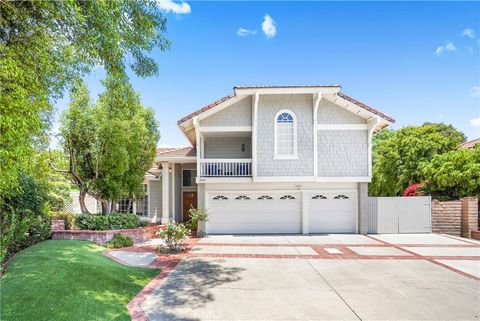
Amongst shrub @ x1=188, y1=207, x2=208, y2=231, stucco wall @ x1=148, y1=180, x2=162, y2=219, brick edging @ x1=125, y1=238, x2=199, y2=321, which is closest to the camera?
brick edging @ x1=125, y1=238, x2=199, y2=321

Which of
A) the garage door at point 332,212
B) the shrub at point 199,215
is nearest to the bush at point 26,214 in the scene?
the shrub at point 199,215

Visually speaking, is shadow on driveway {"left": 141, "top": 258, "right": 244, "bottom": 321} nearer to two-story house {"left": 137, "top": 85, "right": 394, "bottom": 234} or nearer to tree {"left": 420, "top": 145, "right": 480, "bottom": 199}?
two-story house {"left": 137, "top": 85, "right": 394, "bottom": 234}

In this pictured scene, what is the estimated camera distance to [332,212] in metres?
15.6

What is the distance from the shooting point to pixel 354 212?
15578mm

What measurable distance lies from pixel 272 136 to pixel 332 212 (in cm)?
554

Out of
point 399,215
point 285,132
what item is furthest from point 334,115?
point 399,215

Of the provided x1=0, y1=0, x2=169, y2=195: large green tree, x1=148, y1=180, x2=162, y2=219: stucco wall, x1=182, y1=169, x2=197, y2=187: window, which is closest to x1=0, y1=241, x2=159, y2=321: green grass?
x1=0, y1=0, x2=169, y2=195: large green tree

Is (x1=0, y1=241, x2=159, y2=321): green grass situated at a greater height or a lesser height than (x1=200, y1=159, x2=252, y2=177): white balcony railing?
lesser

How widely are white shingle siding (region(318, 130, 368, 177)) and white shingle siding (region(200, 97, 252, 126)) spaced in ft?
13.6

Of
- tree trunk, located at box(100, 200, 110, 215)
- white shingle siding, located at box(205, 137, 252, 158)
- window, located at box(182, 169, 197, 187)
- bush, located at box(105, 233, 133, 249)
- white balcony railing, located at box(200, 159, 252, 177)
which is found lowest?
bush, located at box(105, 233, 133, 249)

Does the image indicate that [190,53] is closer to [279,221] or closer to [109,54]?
[109,54]

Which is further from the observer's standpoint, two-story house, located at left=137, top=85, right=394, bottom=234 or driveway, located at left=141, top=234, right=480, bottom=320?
two-story house, located at left=137, top=85, right=394, bottom=234

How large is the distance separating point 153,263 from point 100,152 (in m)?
6.63

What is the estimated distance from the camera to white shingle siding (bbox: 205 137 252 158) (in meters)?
17.1
